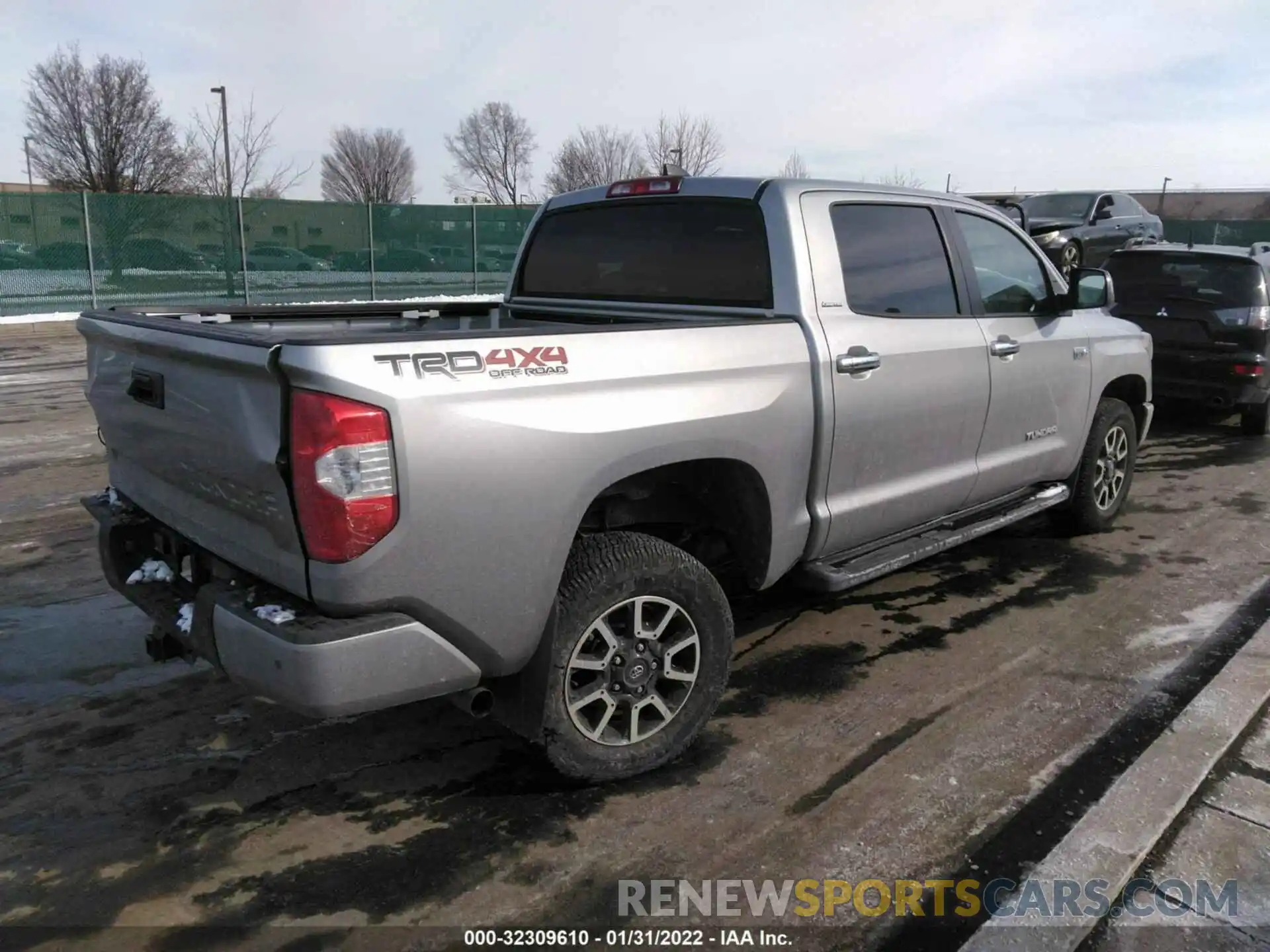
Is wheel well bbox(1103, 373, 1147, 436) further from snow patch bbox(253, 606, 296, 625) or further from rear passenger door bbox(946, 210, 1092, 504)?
snow patch bbox(253, 606, 296, 625)

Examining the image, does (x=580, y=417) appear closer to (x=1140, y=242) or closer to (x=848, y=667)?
(x=848, y=667)

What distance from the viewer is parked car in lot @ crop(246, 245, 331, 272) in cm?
2067

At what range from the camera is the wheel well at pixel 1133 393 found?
6.12m

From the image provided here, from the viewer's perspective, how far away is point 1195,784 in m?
3.29

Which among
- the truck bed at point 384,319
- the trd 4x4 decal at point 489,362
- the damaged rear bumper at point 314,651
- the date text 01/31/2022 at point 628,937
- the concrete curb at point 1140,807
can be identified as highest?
the truck bed at point 384,319

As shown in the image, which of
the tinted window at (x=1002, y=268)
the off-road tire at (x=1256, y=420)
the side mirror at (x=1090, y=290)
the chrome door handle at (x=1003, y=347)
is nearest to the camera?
the chrome door handle at (x=1003, y=347)

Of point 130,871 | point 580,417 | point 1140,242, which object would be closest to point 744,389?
point 580,417

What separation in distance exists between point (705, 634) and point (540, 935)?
1141 mm

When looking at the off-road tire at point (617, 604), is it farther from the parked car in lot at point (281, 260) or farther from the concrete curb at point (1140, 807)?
the parked car in lot at point (281, 260)

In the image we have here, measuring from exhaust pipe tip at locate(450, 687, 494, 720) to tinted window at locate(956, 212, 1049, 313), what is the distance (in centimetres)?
314

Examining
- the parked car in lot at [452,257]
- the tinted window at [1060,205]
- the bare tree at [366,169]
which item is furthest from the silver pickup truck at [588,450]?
the bare tree at [366,169]

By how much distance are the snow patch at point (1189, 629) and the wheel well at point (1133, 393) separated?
5.00 ft

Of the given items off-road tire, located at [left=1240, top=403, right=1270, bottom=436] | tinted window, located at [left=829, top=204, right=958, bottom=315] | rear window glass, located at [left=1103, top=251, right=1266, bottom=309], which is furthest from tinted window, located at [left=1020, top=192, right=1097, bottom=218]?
tinted window, located at [left=829, top=204, right=958, bottom=315]

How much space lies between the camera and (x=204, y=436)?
2.89m
